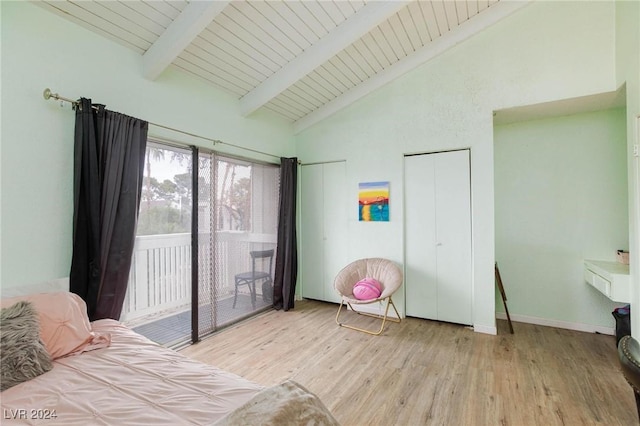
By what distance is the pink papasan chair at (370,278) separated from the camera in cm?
329

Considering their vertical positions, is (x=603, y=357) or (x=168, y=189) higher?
(x=168, y=189)

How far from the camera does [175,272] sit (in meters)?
2.93

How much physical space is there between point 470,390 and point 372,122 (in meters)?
3.06

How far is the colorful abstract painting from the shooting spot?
3750mm

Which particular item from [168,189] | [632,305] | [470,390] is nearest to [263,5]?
[168,189]

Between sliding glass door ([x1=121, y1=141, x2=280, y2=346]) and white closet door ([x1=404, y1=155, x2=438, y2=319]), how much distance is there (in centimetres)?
192

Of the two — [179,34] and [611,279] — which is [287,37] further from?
[611,279]

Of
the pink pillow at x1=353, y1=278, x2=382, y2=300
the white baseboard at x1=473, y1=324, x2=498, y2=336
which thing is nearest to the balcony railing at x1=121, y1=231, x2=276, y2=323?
the pink pillow at x1=353, y1=278, x2=382, y2=300

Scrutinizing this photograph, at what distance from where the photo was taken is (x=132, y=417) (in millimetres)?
1093

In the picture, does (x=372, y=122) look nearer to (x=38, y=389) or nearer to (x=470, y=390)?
(x=470, y=390)

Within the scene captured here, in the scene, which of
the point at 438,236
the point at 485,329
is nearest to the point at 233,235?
the point at 438,236

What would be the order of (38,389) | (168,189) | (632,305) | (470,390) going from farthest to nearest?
(168,189) → (632,305) → (470,390) → (38,389)

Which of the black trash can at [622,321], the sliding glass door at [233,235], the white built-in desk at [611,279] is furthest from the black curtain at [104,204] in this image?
the black trash can at [622,321]

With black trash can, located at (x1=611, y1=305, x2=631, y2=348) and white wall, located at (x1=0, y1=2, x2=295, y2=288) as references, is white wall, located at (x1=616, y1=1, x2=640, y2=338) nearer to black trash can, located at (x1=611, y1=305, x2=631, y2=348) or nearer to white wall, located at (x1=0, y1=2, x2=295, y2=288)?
black trash can, located at (x1=611, y1=305, x2=631, y2=348)
